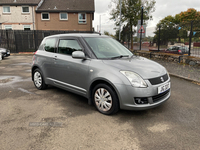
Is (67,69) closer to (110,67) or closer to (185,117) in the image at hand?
(110,67)

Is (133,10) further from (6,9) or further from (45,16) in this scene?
(6,9)

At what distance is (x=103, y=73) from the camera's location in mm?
3551

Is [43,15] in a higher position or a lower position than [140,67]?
higher

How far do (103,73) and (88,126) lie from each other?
1098 mm

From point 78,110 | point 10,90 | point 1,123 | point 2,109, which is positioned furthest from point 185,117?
point 10,90

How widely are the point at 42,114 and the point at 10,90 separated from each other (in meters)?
2.42

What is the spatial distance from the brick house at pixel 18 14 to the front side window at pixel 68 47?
86.5ft

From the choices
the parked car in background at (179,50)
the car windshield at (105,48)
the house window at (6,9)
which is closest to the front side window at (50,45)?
the car windshield at (105,48)

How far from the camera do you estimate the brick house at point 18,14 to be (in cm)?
2735

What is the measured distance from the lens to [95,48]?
13.7 ft

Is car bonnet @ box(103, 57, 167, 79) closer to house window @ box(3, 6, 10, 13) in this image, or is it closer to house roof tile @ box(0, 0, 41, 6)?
house roof tile @ box(0, 0, 41, 6)

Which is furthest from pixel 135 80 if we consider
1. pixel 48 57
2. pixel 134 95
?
pixel 48 57

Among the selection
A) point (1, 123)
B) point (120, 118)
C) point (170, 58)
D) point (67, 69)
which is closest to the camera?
point (1, 123)

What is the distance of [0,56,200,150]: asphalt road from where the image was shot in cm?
268
